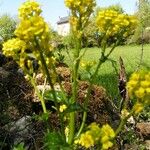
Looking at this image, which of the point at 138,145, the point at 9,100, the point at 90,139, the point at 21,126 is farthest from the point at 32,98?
the point at 90,139

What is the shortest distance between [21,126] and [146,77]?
155 inches

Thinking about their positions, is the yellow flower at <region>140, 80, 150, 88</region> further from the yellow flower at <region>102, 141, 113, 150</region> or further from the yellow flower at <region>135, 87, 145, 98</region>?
the yellow flower at <region>102, 141, 113, 150</region>

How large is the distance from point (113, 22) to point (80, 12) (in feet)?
0.82

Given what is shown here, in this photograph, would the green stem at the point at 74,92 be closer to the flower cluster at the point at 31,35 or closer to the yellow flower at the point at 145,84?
the flower cluster at the point at 31,35

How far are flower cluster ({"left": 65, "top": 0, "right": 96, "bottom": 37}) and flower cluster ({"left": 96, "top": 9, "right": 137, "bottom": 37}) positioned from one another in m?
0.14

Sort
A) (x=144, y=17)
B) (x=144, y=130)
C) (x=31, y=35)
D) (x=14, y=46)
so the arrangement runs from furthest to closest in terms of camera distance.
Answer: (x=144, y=17) < (x=144, y=130) < (x=14, y=46) < (x=31, y=35)

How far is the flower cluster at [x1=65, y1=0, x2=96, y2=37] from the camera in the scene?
250 centimetres

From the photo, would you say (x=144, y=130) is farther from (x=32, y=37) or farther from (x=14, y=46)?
(x=32, y=37)

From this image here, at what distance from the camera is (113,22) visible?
2.35 meters

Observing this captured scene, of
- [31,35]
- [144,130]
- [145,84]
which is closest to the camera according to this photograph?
[145,84]

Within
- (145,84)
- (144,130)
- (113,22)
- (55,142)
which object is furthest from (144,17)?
(145,84)

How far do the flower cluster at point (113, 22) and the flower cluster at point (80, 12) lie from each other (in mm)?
140

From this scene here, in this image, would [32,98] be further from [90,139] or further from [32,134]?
[90,139]

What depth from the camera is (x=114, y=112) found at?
24.1 ft
